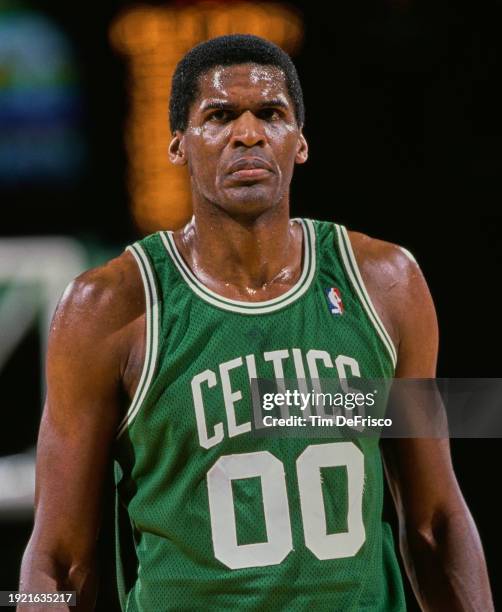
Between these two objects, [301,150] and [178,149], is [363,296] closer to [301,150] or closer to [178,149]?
[301,150]

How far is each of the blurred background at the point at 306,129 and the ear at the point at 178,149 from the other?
7.36 feet

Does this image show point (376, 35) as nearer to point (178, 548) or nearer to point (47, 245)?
point (47, 245)

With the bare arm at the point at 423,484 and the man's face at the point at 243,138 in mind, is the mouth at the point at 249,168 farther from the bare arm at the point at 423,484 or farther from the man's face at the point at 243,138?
the bare arm at the point at 423,484

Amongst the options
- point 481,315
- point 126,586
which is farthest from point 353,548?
point 481,315

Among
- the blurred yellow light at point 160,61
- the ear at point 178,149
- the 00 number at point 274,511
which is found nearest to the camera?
the 00 number at point 274,511

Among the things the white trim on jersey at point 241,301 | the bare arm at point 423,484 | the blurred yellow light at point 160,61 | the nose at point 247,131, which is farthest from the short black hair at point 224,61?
the blurred yellow light at point 160,61

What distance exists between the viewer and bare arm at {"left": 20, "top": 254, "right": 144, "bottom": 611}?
204cm

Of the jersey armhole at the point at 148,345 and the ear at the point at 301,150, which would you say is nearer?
the jersey armhole at the point at 148,345

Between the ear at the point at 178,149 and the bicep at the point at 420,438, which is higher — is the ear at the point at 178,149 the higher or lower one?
the higher one

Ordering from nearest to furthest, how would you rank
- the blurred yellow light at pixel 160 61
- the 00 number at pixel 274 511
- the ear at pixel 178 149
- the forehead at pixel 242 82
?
1. the 00 number at pixel 274 511
2. the forehead at pixel 242 82
3. the ear at pixel 178 149
4. the blurred yellow light at pixel 160 61

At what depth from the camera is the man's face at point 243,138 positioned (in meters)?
2.05

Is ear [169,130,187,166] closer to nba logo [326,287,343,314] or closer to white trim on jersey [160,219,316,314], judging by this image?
white trim on jersey [160,219,316,314]

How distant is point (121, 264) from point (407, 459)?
0.62 metres

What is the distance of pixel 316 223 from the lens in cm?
228
